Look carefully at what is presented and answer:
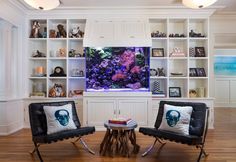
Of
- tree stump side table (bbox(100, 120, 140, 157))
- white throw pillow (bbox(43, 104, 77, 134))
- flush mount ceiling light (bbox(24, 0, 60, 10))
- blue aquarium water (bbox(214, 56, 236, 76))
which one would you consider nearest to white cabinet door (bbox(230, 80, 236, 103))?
blue aquarium water (bbox(214, 56, 236, 76))

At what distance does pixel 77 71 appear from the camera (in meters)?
5.85

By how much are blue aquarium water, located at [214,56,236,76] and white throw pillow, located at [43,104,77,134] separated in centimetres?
778

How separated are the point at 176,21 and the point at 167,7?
53cm

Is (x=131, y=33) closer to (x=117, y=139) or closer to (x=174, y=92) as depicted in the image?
(x=174, y=92)

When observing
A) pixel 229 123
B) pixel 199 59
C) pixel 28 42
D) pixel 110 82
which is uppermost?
pixel 28 42

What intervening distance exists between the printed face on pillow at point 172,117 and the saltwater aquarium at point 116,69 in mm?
1758

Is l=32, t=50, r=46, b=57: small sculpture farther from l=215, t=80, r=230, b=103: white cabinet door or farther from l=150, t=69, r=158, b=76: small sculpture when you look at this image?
l=215, t=80, r=230, b=103: white cabinet door

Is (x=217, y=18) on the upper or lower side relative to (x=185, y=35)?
upper

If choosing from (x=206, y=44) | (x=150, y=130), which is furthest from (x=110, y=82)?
(x=206, y=44)

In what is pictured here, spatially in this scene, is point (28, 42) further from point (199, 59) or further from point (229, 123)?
point (229, 123)

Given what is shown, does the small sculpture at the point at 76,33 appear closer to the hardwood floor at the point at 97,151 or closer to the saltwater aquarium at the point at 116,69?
the saltwater aquarium at the point at 116,69

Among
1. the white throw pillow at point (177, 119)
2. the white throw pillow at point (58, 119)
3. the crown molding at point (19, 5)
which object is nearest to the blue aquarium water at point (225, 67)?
the white throw pillow at point (177, 119)

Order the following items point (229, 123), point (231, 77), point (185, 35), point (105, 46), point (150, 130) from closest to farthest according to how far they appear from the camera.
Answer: point (150, 130)
point (105, 46)
point (185, 35)
point (229, 123)
point (231, 77)

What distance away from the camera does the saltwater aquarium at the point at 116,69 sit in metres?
5.42
